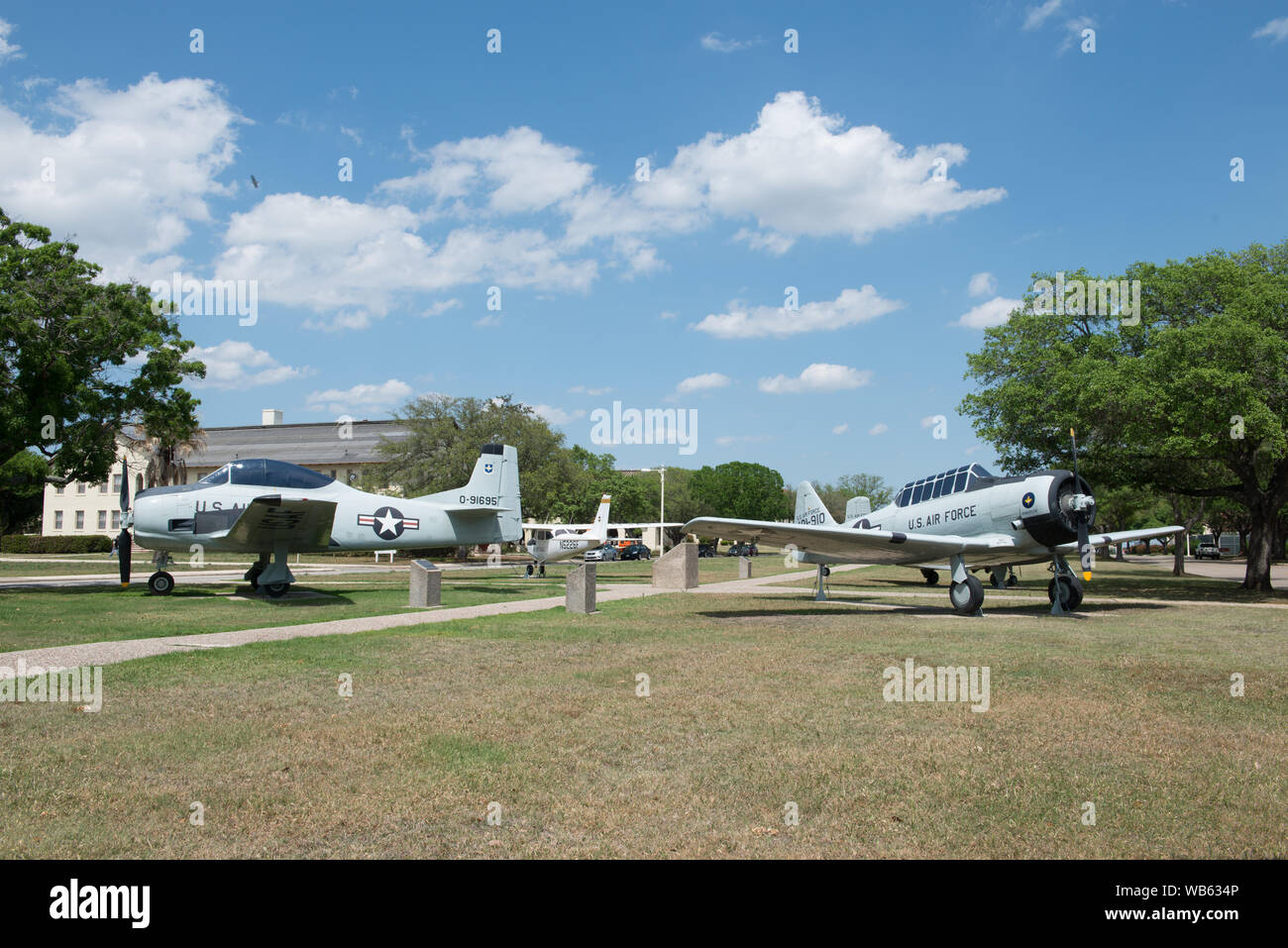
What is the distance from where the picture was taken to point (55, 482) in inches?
805

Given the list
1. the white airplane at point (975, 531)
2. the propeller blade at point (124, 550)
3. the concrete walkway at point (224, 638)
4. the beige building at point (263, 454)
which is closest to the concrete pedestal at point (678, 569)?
the concrete walkway at point (224, 638)

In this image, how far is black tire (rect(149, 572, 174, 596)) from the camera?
64.4ft

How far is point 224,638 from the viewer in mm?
11531

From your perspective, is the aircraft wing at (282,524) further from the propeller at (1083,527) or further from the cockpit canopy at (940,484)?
the propeller at (1083,527)

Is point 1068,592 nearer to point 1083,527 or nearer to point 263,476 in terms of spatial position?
point 1083,527

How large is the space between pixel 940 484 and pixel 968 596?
10.9 ft

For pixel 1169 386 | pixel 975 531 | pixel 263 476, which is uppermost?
pixel 1169 386

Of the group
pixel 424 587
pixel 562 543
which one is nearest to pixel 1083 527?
pixel 424 587

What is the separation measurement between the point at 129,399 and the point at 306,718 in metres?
19.3

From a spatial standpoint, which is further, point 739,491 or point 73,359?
point 739,491

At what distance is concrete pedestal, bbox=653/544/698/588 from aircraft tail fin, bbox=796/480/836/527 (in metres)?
3.62

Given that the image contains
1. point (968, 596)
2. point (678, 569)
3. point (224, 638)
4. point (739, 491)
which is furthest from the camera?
point (739, 491)

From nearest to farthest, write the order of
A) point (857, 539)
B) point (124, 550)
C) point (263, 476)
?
point (857, 539) < point (124, 550) < point (263, 476)
